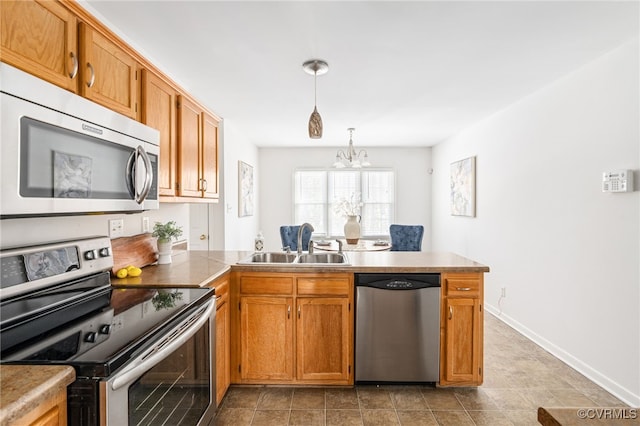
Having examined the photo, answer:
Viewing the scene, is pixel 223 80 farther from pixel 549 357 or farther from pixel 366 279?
pixel 549 357

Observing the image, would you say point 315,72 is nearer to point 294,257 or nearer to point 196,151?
point 196,151

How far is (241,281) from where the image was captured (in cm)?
242

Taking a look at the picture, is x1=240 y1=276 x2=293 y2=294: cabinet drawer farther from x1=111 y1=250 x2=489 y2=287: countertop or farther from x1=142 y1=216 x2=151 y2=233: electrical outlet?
x1=142 y1=216 x2=151 y2=233: electrical outlet

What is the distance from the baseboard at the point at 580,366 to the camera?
7.59ft

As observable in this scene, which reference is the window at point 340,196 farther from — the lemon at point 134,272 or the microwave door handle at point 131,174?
the microwave door handle at point 131,174

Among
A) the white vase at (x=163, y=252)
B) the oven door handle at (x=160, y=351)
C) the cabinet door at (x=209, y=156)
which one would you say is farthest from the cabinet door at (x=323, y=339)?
the cabinet door at (x=209, y=156)

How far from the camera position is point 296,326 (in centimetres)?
240

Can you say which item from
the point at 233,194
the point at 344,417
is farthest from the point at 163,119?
the point at 233,194

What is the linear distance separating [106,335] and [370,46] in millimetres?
2286

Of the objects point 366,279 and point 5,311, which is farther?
point 366,279

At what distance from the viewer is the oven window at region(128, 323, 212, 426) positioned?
1.18 meters

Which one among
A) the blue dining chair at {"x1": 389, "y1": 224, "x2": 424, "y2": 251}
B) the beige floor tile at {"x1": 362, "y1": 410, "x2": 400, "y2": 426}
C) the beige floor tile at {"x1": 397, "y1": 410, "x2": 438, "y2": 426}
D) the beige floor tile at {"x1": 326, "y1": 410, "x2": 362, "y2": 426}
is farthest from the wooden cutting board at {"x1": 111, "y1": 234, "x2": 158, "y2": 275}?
the blue dining chair at {"x1": 389, "y1": 224, "x2": 424, "y2": 251}

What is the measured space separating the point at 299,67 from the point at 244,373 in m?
2.33

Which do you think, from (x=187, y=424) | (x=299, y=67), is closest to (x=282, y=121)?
(x=299, y=67)
